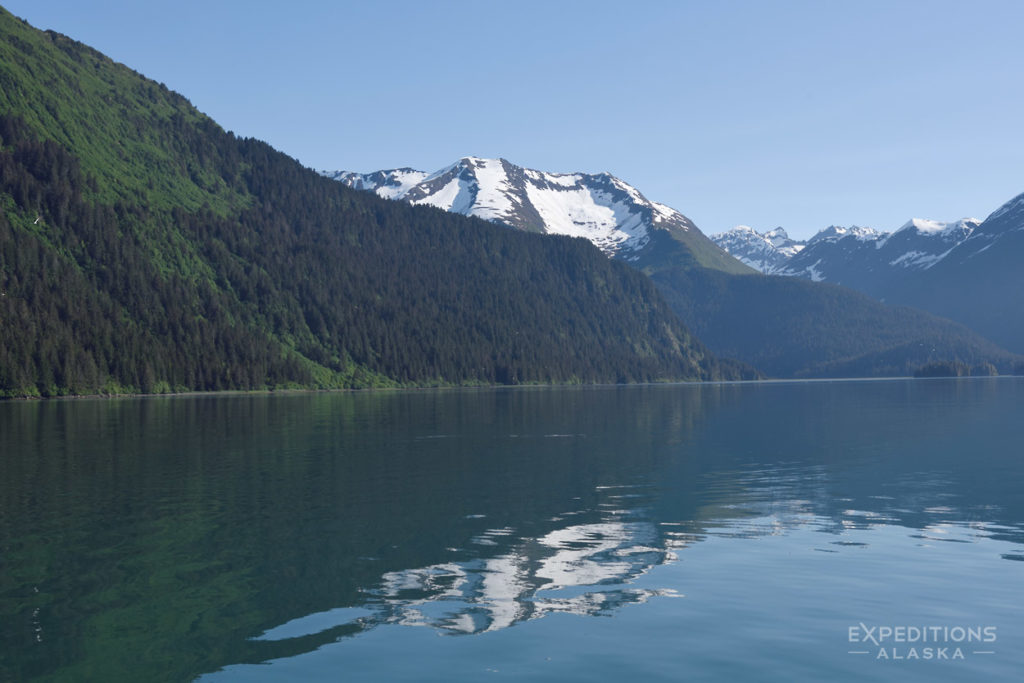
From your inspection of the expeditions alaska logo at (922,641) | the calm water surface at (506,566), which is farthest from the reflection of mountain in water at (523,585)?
the expeditions alaska logo at (922,641)

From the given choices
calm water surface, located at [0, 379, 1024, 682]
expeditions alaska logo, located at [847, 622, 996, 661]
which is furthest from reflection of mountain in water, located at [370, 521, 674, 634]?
expeditions alaska logo, located at [847, 622, 996, 661]

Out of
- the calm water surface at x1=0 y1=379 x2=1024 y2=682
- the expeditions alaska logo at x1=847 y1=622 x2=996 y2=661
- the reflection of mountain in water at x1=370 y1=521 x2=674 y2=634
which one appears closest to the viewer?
the calm water surface at x1=0 y1=379 x2=1024 y2=682

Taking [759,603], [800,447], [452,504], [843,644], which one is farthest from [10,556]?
[800,447]

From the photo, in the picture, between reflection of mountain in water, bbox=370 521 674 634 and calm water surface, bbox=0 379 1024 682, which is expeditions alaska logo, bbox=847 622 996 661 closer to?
calm water surface, bbox=0 379 1024 682

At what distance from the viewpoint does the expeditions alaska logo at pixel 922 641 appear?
83.2ft

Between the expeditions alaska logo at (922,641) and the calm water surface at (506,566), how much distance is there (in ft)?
0.37

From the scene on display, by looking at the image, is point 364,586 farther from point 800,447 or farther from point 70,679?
point 800,447

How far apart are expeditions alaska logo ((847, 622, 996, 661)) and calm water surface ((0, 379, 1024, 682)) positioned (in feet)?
0.37

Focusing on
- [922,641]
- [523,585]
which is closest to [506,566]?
[523,585]

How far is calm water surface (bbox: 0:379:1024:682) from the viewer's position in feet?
82.0

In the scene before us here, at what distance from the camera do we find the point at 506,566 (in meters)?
35.5

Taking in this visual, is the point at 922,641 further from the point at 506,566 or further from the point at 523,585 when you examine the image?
the point at 506,566

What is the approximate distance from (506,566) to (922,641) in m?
15.1

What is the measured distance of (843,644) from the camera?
25953 millimetres
